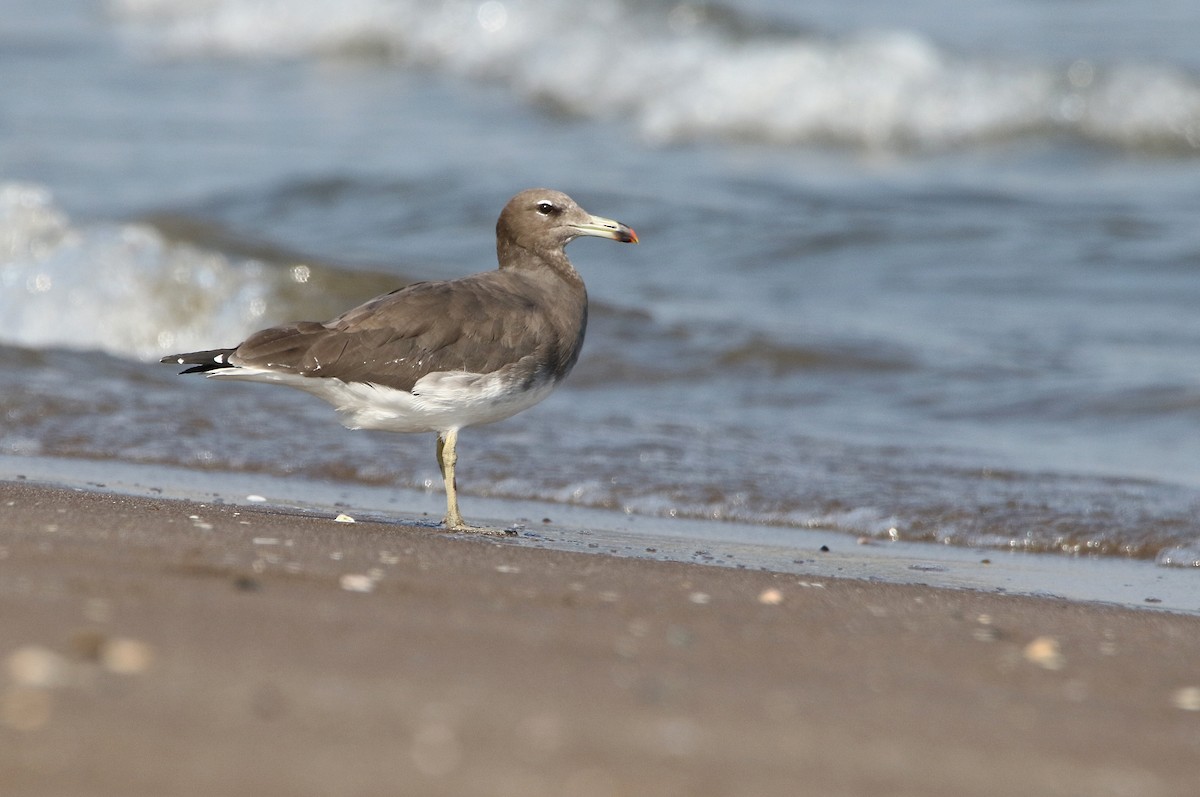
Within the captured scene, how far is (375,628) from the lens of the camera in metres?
4.11

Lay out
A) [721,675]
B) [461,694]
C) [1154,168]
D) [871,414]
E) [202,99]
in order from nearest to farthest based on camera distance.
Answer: [461,694]
[721,675]
[871,414]
[1154,168]
[202,99]

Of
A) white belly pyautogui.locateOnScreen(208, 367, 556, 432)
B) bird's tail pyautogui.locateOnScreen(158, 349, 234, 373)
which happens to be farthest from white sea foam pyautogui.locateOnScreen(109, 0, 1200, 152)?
bird's tail pyautogui.locateOnScreen(158, 349, 234, 373)

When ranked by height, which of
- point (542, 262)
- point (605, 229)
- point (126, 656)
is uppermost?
point (605, 229)

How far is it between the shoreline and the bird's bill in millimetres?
1227

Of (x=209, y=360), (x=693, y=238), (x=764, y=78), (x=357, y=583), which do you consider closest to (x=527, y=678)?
(x=357, y=583)

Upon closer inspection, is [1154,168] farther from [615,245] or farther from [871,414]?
[871,414]

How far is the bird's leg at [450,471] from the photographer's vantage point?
6373 millimetres

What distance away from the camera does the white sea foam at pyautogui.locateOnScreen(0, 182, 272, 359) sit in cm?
1138

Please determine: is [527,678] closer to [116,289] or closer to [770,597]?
[770,597]

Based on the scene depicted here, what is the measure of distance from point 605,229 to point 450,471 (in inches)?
50.6

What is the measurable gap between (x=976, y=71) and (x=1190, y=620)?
46.1 ft

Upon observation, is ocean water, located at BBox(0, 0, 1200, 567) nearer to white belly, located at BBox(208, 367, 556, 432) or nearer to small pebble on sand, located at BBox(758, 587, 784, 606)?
white belly, located at BBox(208, 367, 556, 432)

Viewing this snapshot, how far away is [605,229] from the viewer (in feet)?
23.2

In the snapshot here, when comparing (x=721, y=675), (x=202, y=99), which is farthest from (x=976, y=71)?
(x=721, y=675)
